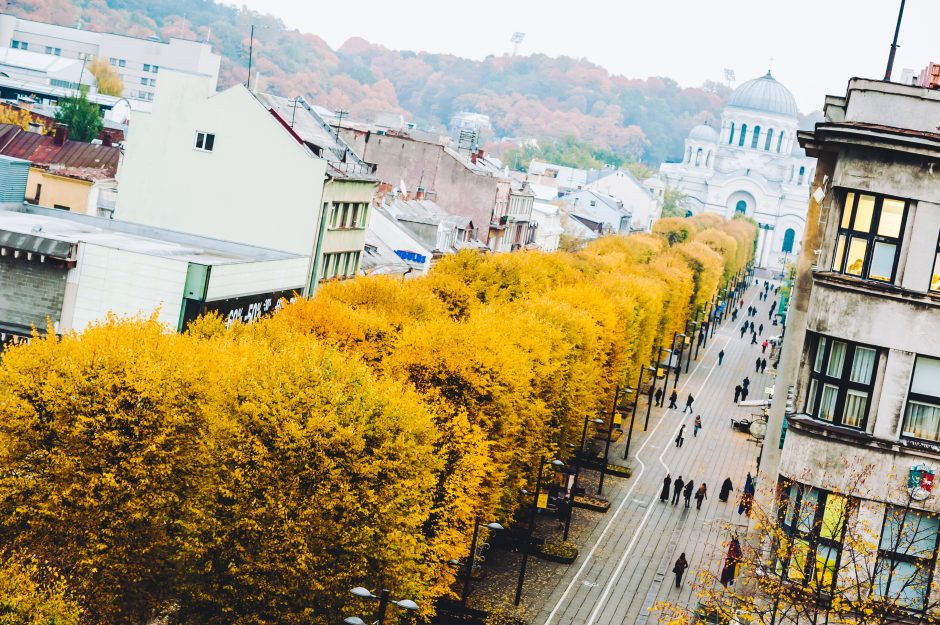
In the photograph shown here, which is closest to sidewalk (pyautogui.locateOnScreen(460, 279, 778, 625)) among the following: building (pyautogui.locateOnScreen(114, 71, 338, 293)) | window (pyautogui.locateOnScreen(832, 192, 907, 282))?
window (pyautogui.locateOnScreen(832, 192, 907, 282))

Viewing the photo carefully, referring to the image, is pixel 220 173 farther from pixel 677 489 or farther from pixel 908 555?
pixel 908 555

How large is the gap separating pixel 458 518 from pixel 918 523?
17.3 meters

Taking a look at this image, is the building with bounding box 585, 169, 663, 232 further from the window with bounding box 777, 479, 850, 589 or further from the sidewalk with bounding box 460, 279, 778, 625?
the window with bounding box 777, 479, 850, 589

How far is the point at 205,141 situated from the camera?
65.1 metres

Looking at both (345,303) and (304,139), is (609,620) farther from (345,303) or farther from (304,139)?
(304,139)

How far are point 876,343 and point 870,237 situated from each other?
92.3 inches

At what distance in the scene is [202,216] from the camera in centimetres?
6569

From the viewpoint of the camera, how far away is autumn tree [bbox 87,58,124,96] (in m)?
170

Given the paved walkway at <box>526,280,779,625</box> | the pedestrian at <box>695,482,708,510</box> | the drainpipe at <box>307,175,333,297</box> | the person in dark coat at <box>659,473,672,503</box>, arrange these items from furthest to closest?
the drainpipe at <box>307,175,333,297</box> → the person in dark coat at <box>659,473,672,503</box> → the pedestrian at <box>695,482,708,510</box> → the paved walkway at <box>526,280,779,625</box>

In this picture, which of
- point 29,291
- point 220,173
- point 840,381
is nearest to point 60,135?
point 220,173

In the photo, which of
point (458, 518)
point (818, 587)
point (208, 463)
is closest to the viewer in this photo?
point (818, 587)

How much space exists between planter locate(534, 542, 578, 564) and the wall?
73.0 feet

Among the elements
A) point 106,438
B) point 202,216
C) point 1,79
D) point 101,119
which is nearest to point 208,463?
point 106,438

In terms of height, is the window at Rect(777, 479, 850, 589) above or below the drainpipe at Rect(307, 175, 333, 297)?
below
